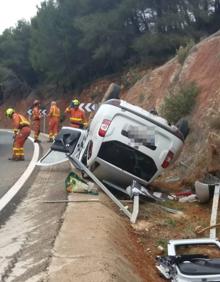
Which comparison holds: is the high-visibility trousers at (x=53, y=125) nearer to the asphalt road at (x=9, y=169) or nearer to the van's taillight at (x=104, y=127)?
the asphalt road at (x=9, y=169)

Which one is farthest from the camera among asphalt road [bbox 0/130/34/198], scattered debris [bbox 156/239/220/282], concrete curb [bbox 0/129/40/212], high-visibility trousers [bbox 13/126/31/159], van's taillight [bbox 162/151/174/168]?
high-visibility trousers [bbox 13/126/31/159]

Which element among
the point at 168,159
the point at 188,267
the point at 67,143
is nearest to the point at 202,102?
the point at 168,159

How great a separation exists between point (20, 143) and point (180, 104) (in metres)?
4.34

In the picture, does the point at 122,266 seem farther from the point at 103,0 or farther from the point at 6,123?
the point at 6,123

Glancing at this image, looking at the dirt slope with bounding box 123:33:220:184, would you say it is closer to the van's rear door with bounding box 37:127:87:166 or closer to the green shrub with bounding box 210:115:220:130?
the green shrub with bounding box 210:115:220:130

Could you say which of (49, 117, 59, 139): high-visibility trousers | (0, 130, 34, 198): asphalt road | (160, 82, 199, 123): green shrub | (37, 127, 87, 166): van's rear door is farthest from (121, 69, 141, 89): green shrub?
(37, 127, 87, 166): van's rear door

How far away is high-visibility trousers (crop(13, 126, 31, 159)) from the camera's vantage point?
14422 mm

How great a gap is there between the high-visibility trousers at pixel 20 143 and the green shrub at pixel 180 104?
379cm

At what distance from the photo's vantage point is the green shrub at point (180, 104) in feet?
42.9

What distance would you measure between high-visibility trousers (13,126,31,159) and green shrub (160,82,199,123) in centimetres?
379

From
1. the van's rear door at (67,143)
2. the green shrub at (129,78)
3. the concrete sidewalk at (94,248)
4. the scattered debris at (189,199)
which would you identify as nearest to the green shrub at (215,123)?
the scattered debris at (189,199)

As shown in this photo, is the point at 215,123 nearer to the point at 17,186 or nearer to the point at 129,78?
the point at 17,186

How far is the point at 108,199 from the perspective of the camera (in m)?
8.58

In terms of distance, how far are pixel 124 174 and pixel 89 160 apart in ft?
2.09
